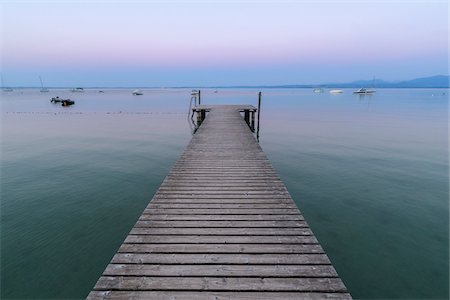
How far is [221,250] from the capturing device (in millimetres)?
3959

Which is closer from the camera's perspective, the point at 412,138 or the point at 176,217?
the point at 176,217

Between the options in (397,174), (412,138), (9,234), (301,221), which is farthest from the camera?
(412,138)

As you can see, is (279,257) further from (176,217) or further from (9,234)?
(9,234)

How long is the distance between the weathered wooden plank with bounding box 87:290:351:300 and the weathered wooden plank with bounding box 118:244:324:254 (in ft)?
2.61

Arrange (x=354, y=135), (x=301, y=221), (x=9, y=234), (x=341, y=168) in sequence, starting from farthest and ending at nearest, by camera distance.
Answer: (x=354, y=135), (x=341, y=168), (x=9, y=234), (x=301, y=221)

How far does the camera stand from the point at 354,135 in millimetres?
22594

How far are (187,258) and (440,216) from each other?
9.79 meters

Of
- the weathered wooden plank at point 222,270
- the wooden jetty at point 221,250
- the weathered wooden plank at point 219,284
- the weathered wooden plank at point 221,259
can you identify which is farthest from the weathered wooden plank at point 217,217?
the weathered wooden plank at point 219,284

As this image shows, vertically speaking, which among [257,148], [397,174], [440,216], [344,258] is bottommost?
[344,258]

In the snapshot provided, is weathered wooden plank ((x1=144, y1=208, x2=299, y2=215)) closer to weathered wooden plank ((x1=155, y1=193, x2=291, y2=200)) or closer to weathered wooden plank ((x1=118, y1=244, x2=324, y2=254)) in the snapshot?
weathered wooden plank ((x1=155, y1=193, x2=291, y2=200))

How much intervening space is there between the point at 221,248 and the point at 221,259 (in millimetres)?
265

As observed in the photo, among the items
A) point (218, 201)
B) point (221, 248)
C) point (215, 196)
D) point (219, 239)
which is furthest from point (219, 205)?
point (221, 248)

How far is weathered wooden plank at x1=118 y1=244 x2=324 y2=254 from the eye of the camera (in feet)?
12.9

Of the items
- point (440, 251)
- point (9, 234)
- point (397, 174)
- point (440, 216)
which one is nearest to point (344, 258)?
point (440, 251)
